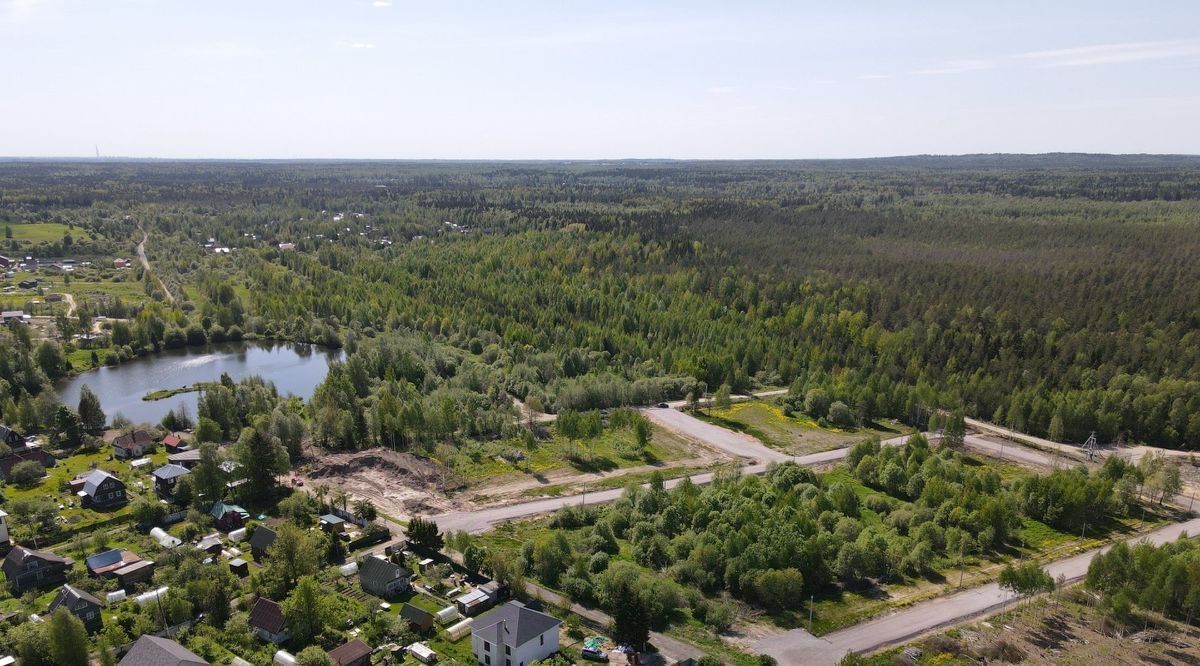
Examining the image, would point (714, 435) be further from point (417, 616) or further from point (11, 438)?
point (11, 438)

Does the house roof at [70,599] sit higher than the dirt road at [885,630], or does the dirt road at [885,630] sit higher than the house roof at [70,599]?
the house roof at [70,599]

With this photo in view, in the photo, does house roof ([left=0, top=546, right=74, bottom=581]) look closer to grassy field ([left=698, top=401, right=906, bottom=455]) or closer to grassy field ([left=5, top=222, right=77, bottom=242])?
grassy field ([left=698, top=401, right=906, bottom=455])

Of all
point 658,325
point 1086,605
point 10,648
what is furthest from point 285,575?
point 658,325

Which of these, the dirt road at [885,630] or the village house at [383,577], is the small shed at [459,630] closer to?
the village house at [383,577]

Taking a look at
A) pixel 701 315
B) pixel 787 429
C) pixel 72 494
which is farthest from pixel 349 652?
pixel 701 315

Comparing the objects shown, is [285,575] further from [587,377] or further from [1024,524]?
[1024,524]

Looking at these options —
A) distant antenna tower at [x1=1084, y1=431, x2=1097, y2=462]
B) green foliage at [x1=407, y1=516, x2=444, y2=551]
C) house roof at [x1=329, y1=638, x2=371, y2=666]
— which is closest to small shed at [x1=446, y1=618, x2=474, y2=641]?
house roof at [x1=329, y1=638, x2=371, y2=666]

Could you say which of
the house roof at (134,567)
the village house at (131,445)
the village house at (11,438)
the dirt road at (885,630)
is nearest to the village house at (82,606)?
the house roof at (134,567)
